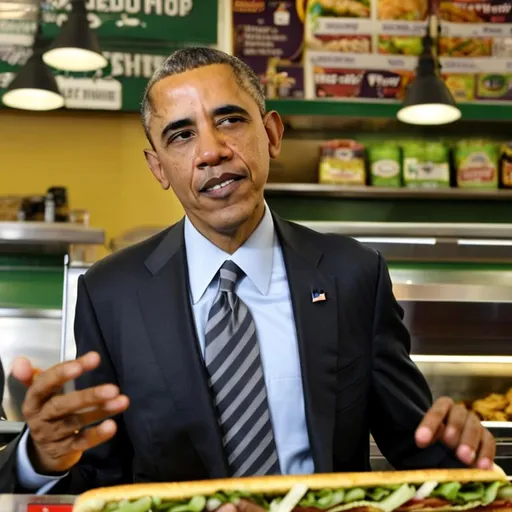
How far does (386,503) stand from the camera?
99cm

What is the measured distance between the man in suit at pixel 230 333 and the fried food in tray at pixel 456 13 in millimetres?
3426

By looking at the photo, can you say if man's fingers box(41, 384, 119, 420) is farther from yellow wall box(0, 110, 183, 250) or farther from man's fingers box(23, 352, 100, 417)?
yellow wall box(0, 110, 183, 250)

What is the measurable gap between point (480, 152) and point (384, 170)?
1.96 ft

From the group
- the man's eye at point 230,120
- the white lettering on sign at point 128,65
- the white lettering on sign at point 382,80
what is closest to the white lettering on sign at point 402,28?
the white lettering on sign at point 382,80

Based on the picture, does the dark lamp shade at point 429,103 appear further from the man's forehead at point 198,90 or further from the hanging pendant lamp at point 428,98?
the man's forehead at point 198,90

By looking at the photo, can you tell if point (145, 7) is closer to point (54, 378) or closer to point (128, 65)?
point (128, 65)

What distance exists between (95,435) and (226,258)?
1.78 ft

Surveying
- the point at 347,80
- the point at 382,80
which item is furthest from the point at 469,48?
the point at 347,80

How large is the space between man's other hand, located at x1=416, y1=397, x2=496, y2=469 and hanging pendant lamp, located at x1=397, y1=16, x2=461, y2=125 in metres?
2.90

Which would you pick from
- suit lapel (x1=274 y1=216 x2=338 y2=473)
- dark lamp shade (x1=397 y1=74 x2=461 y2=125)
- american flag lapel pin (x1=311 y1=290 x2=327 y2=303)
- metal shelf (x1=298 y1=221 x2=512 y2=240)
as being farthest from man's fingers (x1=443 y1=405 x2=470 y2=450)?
dark lamp shade (x1=397 y1=74 x2=461 y2=125)

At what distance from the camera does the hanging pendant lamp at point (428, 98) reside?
381 cm

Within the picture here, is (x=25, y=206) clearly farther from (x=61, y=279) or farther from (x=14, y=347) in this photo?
(x=14, y=347)

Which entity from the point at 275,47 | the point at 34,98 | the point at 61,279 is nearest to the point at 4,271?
the point at 61,279

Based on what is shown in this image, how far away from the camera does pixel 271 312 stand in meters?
1.51
